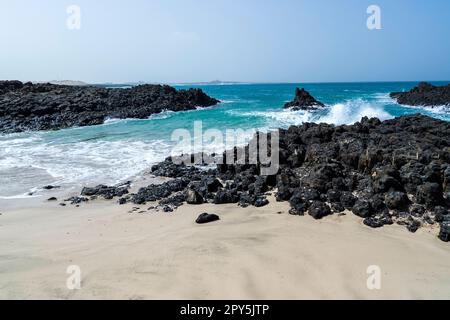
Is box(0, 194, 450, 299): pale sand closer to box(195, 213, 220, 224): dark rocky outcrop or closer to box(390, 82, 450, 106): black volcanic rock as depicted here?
box(195, 213, 220, 224): dark rocky outcrop

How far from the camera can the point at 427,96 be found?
130ft

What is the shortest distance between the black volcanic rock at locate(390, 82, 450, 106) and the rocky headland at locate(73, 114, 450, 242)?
1098 inches

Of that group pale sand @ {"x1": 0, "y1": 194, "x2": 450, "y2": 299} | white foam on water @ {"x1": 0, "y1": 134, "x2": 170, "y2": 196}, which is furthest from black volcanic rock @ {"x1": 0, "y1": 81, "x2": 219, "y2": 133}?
pale sand @ {"x1": 0, "y1": 194, "x2": 450, "y2": 299}

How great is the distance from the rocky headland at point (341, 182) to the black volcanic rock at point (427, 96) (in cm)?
2790

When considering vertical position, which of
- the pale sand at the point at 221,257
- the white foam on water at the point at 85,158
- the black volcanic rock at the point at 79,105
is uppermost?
the black volcanic rock at the point at 79,105

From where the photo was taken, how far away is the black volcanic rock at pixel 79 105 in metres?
28.4

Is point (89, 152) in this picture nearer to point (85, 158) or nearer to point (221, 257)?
point (85, 158)

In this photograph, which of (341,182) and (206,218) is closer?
(206,218)

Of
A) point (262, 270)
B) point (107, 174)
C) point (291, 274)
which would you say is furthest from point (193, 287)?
point (107, 174)

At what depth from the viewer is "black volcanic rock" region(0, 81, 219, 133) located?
2836 centimetres

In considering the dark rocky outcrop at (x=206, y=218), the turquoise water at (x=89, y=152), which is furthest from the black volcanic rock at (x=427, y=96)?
the dark rocky outcrop at (x=206, y=218)

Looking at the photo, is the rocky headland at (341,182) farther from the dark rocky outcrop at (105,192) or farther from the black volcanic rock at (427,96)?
the black volcanic rock at (427,96)

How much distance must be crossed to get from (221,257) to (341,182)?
13.3 feet

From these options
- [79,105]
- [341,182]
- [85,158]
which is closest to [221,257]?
[341,182]
